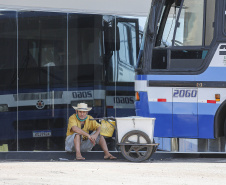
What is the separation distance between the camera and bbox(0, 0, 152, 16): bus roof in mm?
15344

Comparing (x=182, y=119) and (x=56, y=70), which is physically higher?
(x=56, y=70)

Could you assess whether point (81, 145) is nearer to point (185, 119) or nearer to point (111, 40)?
point (185, 119)

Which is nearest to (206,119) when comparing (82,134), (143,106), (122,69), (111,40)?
(143,106)

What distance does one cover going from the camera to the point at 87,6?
1576 centimetres

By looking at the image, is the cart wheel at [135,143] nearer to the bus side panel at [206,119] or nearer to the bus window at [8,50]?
the bus side panel at [206,119]

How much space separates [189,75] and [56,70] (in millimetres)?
3801

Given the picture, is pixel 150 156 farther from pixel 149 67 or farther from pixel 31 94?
pixel 31 94

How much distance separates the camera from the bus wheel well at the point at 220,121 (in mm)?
12750

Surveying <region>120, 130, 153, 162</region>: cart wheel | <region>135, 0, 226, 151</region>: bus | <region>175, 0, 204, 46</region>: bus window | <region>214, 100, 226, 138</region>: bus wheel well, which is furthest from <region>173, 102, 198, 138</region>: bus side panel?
<region>175, 0, 204, 46</region>: bus window

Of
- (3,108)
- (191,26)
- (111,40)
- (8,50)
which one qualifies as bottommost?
(3,108)

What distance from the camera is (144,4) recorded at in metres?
16.0

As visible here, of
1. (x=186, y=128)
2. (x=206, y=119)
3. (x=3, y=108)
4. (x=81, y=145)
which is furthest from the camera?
(x=3, y=108)

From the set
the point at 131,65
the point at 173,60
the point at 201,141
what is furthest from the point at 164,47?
the point at 131,65

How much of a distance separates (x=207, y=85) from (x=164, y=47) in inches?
41.8
